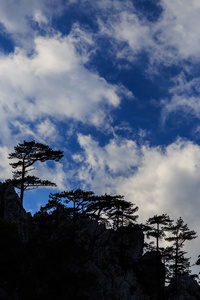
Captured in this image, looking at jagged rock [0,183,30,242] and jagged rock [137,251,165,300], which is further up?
jagged rock [0,183,30,242]

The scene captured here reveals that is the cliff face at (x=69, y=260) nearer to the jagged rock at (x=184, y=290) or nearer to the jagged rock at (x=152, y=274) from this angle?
the jagged rock at (x=152, y=274)

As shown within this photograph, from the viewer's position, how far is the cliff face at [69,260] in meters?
25.5

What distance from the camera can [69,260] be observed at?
35.6 meters

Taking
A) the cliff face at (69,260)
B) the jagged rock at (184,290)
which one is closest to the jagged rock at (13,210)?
the cliff face at (69,260)

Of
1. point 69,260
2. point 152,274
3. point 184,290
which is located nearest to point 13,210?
Answer: point 69,260

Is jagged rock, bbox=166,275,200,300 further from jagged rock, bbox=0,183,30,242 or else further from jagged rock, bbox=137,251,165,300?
jagged rock, bbox=0,183,30,242

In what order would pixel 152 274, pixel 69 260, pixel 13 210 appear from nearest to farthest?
pixel 13 210, pixel 69 260, pixel 152 274

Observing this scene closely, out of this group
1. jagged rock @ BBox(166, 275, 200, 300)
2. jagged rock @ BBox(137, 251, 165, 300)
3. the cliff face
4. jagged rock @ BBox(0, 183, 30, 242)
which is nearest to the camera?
the cliff face

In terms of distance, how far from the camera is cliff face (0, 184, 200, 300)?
1002 inches

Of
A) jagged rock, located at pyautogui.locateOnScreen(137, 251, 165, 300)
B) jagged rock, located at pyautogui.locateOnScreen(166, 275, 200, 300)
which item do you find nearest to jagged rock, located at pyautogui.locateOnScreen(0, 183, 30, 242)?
jagged rock, located at pyautogui.locateOnScreen(137, 251, 165, 300)

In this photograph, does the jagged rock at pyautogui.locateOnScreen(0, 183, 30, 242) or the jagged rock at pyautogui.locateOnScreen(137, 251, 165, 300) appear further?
the jagged rock at pyautogui.locateOnScreen(137, 251, 165, 300)

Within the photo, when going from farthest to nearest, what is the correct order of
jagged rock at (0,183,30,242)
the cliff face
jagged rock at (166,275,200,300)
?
jagged rock at (166,275,200,300) < jagged rock at (0,183,30,242) < the cliff face

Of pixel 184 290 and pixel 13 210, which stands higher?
pixel 13 210

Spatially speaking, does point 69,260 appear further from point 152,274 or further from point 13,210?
point 152,274
